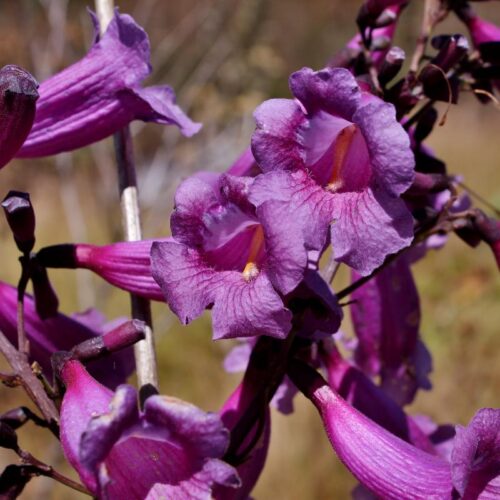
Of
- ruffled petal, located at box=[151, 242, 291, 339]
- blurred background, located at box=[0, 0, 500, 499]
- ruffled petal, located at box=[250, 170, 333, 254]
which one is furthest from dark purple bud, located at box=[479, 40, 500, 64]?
blurred background, located at box=[0, 0, 500, 499]

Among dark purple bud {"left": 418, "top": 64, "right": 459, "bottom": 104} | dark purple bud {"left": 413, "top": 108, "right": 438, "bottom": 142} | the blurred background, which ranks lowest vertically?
the blurred background

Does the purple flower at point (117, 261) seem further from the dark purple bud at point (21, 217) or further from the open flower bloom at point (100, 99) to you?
the open flower bloom at point (100, 99)

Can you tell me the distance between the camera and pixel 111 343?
1099mm

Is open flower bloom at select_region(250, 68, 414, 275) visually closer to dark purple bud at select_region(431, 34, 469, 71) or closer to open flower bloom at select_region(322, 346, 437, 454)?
dark purple bud at select_region(431, 34, 469, 71)

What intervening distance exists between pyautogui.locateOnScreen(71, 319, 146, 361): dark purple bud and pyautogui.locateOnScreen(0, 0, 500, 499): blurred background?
3320 mm

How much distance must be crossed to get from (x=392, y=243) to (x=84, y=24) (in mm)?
4498

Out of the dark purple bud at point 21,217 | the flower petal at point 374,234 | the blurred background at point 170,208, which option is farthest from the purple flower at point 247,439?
the blurred background at point 170,208

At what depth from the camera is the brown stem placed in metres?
1.13

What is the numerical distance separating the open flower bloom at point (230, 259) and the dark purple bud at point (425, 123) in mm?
429

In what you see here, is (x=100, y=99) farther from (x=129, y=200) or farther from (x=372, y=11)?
(x=372, y=11)

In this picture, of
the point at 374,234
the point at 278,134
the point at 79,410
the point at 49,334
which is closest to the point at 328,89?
the point at 278,134

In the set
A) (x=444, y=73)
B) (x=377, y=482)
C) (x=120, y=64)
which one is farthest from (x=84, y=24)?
(x=377, y=482)

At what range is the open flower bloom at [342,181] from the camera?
1.03 meters

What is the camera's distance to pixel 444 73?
1.25 m
